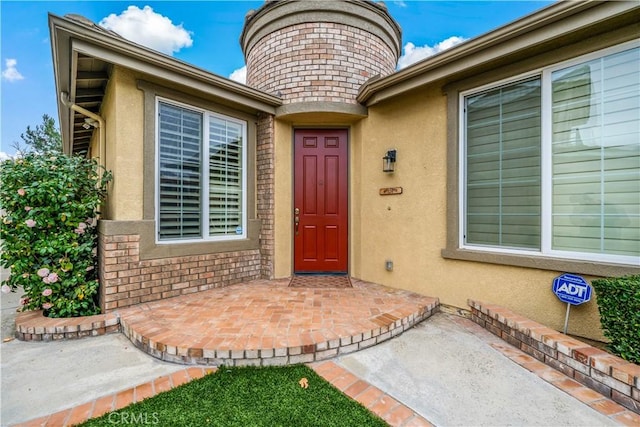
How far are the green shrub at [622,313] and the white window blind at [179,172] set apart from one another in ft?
14.8

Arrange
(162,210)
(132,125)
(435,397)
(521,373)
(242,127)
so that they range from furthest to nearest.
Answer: (242,127)
(162,210)
(132,125)
(521,373)
(435,397)

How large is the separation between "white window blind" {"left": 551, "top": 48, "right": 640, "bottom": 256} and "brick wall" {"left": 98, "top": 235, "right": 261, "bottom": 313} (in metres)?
4.29

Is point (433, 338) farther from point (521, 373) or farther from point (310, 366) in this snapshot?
point (310, 366)

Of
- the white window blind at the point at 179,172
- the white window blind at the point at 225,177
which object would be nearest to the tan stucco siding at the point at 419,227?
the white window blind at the point at 225,177

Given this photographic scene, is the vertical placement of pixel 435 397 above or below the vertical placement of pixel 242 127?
below

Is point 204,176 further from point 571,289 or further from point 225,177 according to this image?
point 571,289

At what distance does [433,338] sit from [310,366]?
1.38 meters

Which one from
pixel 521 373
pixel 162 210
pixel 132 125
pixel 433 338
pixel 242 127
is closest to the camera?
pixel 521 373

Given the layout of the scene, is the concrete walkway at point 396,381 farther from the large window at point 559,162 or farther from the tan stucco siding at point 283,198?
the tan stucco siding at point 283,198

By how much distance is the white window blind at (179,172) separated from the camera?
3.79 metres

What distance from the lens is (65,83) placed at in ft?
12.1

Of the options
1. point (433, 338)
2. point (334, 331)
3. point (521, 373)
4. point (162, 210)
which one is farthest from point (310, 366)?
point (162, 210)

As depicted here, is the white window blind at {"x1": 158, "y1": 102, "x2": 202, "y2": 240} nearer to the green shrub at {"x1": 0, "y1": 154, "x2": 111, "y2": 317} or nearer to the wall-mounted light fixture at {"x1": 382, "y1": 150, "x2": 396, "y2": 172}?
the green shrub at {"x1": 0, "y1": 154, "x2": 111, "y2": 317}

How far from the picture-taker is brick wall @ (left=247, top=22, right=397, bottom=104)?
4664 millimetres
